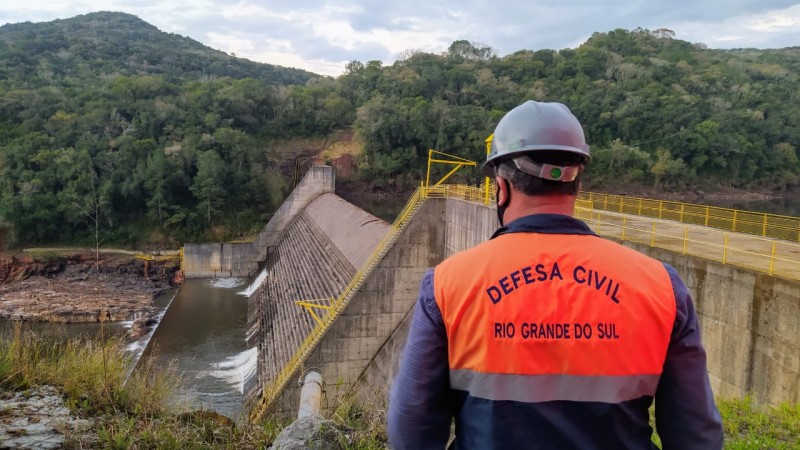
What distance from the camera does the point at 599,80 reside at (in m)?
62.0

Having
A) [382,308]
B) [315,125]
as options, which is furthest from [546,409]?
[315,125]

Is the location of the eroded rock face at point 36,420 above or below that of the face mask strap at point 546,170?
below

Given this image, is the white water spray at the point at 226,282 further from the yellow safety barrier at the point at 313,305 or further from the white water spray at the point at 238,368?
the yellow safety barrier at the point at 313,305

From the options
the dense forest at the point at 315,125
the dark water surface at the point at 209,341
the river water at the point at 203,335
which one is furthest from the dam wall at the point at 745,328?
the dense forest at the point at 315,125

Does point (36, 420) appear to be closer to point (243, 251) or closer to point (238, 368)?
point (238, 368)

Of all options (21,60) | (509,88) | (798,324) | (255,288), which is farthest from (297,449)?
(21,60)

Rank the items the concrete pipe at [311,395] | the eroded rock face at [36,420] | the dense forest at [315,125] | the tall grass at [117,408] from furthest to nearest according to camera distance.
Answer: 1. the dense forest at [315,125]
2. the concrete pipe at [311,395]
3. the tall grass at [117,408]
4. the eroded rock face at [36,420]

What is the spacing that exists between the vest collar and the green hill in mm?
63772

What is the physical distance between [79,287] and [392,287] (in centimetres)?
2123

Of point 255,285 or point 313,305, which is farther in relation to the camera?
point 255,285

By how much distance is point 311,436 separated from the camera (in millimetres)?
2822

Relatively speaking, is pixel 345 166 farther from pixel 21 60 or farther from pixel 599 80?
pixel 21 60

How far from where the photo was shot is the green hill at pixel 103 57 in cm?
6384

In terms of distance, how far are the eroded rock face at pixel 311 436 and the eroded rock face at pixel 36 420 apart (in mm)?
1282
